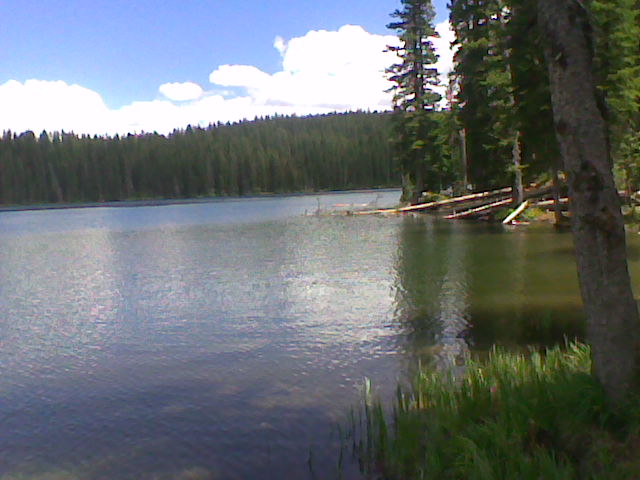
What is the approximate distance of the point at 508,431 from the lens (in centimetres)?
546

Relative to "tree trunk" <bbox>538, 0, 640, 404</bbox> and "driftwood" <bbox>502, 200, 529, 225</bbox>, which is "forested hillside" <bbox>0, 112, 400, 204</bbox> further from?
"tree trunk" <bbox>538, 0, 640, 404</bbox>

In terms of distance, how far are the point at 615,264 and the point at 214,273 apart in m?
16.8

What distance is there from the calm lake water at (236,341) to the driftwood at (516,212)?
773cm

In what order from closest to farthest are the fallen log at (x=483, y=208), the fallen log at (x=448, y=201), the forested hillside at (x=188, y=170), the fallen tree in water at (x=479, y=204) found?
1. the fallen tree in water at (x=479, y=204)
2. the fallen log at (x=483, y=208)
3. the fallen log at (x=448, y=201)
4. the forested hillside at (x=188, y=170)

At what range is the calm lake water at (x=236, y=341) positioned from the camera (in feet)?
23.5

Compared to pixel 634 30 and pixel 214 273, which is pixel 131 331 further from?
pixel 634 30

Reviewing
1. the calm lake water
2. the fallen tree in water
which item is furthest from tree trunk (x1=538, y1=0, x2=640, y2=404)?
the fallen tree in water

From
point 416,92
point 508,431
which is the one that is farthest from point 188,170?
point 508,431

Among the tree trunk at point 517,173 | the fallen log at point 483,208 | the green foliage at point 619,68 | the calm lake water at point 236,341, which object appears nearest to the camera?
the calm lake water at point 236,341

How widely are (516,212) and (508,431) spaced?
28.4 meters

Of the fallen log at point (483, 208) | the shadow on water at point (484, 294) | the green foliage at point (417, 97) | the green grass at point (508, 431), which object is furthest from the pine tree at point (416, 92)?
the green grass at point (508, 431)

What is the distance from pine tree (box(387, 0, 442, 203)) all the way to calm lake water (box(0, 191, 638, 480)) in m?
21.5

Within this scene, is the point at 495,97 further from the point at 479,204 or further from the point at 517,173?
the point at 479,204

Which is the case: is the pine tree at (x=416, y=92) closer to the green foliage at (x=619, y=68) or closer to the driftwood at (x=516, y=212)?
the driftwood at (x=516, y=212)
